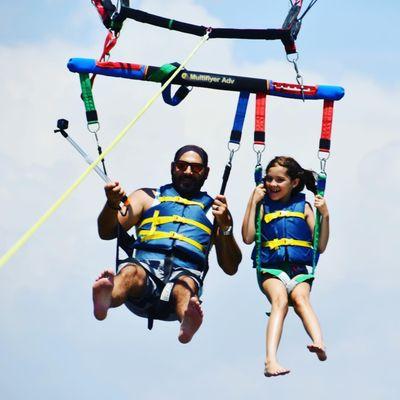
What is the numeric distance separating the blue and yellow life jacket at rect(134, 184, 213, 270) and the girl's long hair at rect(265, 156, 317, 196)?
776 mm

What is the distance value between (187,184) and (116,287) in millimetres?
1365

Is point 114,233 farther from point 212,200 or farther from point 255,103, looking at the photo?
point 255,103

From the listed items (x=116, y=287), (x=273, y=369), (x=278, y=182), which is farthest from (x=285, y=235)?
(x=116, y=287)

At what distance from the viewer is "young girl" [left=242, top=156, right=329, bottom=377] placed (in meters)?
10.5

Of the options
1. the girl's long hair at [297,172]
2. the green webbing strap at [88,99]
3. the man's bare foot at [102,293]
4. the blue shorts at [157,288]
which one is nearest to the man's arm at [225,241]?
the blue shorts at [157,288]

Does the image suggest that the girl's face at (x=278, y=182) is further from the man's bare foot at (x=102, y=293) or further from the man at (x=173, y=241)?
the man's bare foot at (x=102, y=293)

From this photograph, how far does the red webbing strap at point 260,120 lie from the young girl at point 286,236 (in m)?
0.29

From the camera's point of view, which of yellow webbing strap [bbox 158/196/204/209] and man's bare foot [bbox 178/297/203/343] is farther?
yellow webbing strap [bbox 158/196/204/209]

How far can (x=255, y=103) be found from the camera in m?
11.1

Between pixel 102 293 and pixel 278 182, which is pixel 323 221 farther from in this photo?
pixel 102 293

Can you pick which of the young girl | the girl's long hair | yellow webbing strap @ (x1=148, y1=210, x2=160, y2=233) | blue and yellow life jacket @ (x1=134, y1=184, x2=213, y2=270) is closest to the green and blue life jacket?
the young girl

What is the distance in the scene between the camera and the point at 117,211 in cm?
1044

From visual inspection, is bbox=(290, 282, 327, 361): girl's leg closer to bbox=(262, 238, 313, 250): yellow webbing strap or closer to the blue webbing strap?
bbox=(262, 238, 313, 250): yellow webbing strap
